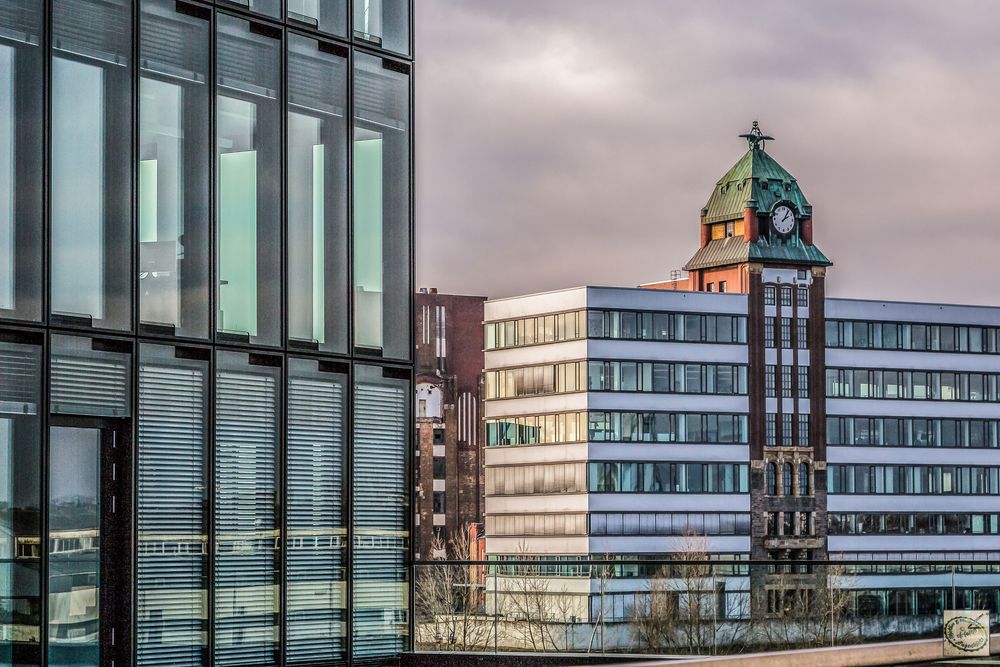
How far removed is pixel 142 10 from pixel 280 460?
3.97 meters

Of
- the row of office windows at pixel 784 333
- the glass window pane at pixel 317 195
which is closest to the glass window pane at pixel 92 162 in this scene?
the glass window pane at pixel 317 195

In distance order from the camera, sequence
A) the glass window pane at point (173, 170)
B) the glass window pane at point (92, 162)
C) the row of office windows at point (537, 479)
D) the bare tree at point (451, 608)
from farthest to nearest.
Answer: the row of office windows at point (537, 479)
the bare tree at point (451, 608)
the glass window pane at point (173, 170)
the glass window pane at point (92, 162)

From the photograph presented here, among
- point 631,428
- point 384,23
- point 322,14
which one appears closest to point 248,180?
point 322,14

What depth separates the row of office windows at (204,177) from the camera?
14328 mm

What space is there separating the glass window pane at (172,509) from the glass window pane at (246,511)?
0.19 meters

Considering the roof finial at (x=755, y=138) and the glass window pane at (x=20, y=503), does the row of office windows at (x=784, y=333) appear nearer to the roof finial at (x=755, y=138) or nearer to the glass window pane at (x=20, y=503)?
the roof finial at (x=755, y=138)

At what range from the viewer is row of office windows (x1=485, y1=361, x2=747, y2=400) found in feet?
403

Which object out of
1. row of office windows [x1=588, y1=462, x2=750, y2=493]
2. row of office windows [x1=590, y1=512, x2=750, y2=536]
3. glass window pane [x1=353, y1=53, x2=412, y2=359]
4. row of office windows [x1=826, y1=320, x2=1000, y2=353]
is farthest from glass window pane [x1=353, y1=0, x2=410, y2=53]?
row of office windows [x1=826, y1=320, x2=1000, y2=353]

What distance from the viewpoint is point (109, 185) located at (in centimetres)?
1491

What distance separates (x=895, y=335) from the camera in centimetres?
12975

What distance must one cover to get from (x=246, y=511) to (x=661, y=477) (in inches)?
4296

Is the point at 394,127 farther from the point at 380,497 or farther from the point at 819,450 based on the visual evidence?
the point at 819,450

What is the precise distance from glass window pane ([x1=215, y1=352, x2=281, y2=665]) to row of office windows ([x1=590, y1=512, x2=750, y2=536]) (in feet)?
353

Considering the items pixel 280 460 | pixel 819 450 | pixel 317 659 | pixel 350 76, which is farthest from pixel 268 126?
pixel 819 450
